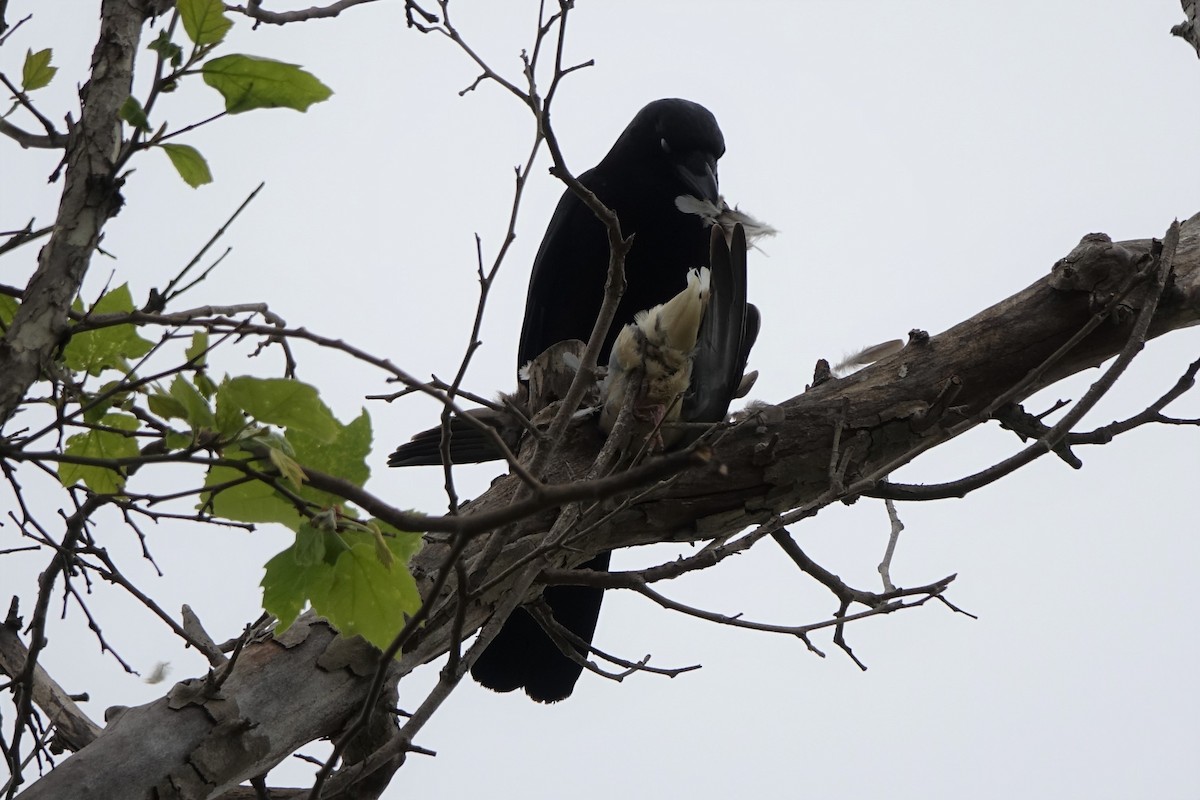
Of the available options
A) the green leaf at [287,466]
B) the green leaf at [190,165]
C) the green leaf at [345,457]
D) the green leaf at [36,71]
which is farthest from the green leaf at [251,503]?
the green leaf at [36,71]

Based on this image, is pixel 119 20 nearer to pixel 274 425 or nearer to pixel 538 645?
pixel 274 425

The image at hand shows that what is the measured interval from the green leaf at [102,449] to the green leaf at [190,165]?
1.14ft

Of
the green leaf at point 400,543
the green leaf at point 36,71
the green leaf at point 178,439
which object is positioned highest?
the green leaf at point 36,71

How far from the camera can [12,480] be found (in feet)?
5.54

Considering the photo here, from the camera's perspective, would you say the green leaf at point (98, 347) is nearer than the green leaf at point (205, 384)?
No

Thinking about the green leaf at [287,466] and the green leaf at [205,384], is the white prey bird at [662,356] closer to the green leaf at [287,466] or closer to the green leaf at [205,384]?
the green leaf at [205,384]

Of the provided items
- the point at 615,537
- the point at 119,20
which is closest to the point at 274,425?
the point at 119,20

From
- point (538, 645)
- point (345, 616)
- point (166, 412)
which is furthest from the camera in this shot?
point (538, 645)

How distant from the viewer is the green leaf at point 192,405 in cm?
122

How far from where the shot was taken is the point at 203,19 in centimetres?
123

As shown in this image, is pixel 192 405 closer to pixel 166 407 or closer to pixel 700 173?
pixel 166 407

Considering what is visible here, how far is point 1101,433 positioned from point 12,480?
86.5 inches

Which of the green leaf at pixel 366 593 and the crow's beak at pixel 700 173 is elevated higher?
the crow's beak at pixel 700 173

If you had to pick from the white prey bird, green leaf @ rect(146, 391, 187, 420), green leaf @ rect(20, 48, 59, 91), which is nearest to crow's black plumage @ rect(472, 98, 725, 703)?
the white prey bird
